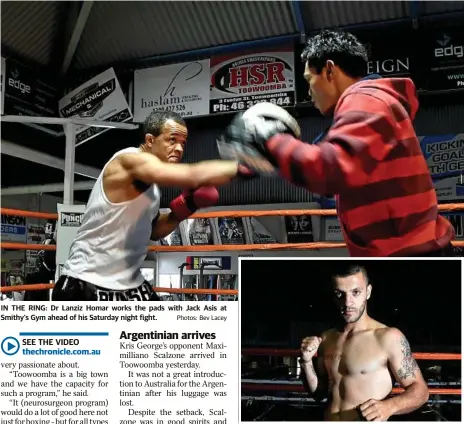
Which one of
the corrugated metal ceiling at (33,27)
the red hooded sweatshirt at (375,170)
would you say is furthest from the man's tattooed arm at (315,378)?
the corrugated metal ceiling at (33,27)

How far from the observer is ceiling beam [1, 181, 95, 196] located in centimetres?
104

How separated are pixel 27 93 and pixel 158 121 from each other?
31cm

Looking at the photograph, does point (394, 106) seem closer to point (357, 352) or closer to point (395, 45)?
point (395, 45)

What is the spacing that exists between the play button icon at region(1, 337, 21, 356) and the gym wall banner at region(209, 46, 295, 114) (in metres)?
0.65

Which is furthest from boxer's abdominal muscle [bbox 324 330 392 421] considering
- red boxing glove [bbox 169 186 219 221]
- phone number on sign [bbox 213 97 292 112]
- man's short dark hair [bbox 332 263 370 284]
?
phone number on sign [bbox 213 97 292 112]

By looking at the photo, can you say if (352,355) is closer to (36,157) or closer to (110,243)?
(110,243)

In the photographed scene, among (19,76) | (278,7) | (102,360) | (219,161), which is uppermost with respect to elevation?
(278,7)

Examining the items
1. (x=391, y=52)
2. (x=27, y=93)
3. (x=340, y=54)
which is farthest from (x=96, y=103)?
(x=391, y=52)

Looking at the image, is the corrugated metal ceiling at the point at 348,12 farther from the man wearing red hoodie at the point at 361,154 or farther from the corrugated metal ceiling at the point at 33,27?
the corrugated metal ceiling at the point at 33,27

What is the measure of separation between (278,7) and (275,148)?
0.37 metres

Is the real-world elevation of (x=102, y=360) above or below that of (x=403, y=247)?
below

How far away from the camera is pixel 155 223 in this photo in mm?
1062

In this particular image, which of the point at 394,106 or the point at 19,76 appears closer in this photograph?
the point at 394,106

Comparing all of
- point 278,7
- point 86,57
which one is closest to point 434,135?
point 278,7
